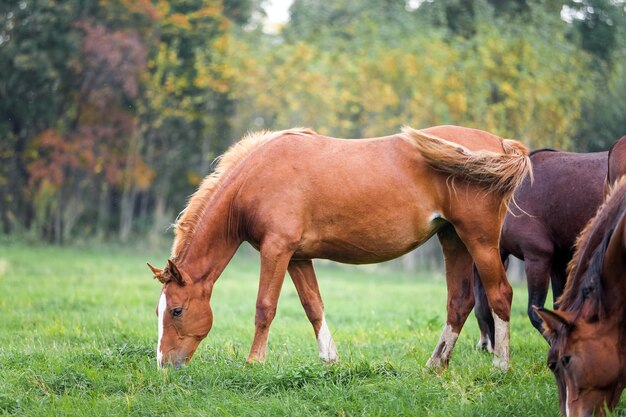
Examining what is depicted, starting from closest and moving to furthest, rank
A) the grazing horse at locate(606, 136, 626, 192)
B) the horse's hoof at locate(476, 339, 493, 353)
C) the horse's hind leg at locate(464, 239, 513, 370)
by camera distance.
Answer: the grazing horse at locate(606, 136, 626, 192) < the horse's hind leg at locate(464, 239, 513, 370) < the horse's hoof at locate(476, 339, 493, 353)

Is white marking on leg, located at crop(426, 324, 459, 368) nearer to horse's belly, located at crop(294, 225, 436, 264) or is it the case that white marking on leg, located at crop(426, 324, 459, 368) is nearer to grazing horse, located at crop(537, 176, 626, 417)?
horse's belly, located at crop(294, 225, 436, 264)

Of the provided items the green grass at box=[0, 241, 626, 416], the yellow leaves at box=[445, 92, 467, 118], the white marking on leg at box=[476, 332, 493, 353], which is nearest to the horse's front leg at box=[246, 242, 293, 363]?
the green grass at box=[0, 241, 626, 416]

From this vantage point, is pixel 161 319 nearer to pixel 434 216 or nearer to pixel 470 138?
pixel 434 216

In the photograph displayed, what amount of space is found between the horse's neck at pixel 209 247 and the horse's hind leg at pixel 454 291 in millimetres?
1967

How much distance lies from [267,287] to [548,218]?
121 inches

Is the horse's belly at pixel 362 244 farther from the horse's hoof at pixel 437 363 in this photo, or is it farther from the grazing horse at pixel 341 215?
the horse's hoof at pixel 437 363

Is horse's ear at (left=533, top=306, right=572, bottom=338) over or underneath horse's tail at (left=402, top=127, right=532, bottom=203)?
underneath

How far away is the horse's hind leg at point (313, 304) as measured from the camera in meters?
6.55

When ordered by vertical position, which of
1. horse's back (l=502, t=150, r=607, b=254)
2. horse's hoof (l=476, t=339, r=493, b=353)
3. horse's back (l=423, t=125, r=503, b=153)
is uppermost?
horse's back (l=423, t=125, r=503, b=153)

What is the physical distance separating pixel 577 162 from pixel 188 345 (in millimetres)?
4351

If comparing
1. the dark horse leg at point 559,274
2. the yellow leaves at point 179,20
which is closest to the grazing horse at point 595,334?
the dark horse leg at point 559,274

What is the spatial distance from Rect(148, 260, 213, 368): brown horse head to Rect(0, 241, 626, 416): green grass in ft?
0.58

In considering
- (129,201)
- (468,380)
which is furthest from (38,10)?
(468,380)

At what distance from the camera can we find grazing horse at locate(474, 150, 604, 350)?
726 cm
